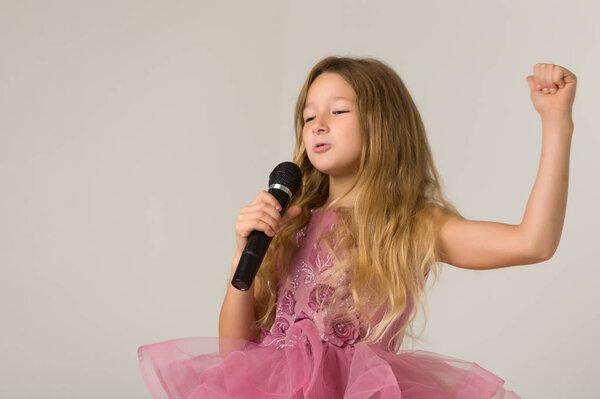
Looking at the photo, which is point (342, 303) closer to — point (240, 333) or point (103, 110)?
point (240, 333)

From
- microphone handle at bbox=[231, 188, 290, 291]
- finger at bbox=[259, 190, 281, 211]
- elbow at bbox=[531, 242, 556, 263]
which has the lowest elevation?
microphone handle at bbox=[231, 188, 290, 291]

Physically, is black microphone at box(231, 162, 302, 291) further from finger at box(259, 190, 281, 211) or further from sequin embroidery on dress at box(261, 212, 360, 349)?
sequin embroidery on dress at box(261, 212, 360, 349)

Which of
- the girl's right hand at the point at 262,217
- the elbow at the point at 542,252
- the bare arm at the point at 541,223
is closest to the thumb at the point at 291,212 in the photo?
the girl's right hand at the point at 262,217

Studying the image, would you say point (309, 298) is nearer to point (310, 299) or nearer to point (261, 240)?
point (310, 299)

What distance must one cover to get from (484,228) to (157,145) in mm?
1380

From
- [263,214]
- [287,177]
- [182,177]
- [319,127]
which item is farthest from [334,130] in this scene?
[182,177]

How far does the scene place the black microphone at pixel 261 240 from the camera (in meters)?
1.01

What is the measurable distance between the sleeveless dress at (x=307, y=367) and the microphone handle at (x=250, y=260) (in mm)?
125

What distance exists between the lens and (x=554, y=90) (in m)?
1.01

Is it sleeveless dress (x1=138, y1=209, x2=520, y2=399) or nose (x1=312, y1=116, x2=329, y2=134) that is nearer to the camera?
sleeveless dress (x1=138, y1=209, x2=520, y2=399)

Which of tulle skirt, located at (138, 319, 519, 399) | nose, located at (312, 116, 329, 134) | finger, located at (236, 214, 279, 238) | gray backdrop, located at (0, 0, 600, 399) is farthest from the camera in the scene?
gray backdrop, located at (0, 0, 600, 399)

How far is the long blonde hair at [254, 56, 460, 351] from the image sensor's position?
1.17m

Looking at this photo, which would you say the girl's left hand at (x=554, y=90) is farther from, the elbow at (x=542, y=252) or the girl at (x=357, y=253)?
the elbow at (x=542, y=252)

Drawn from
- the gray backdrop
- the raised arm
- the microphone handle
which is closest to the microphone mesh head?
the microphone handle
